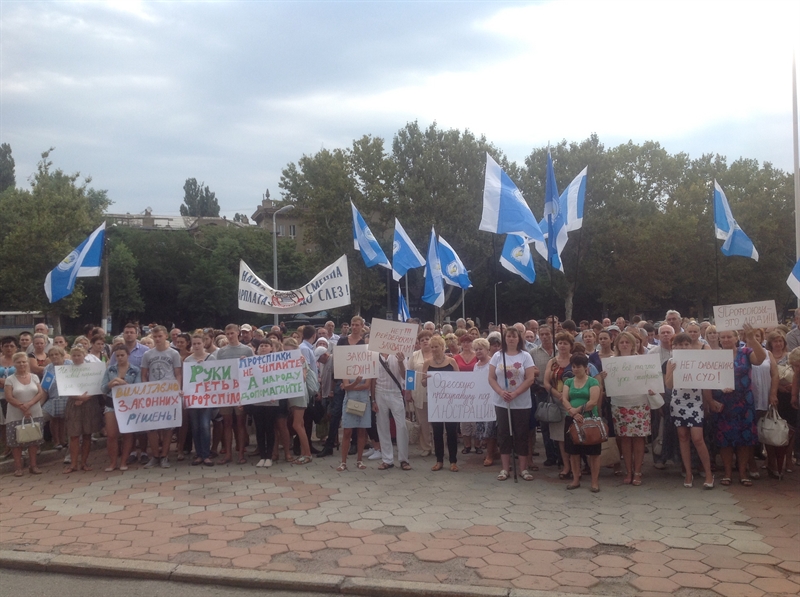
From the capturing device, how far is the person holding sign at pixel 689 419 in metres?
7.88

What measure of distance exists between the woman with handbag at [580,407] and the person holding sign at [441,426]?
1.62 m

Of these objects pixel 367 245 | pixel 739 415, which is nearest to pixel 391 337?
pixel 739 415

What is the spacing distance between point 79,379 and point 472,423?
537 cm

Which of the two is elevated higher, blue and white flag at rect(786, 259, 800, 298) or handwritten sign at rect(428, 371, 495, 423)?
blue and white flag at rect(786, 259, 800, 298)

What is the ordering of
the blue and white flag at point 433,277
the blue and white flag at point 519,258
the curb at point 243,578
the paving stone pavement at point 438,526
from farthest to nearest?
the blue and white flag at point 433,277 < the blue and white flag at point 519,258 < the paving stone pavement at point 438,526 < the curb at point 243,578

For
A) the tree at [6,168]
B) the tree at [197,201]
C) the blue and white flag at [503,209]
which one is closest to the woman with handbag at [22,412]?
the blue and white flag at [503,209]

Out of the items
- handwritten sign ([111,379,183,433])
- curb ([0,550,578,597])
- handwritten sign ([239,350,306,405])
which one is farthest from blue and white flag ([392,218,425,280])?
curb ([0,550,578,597])

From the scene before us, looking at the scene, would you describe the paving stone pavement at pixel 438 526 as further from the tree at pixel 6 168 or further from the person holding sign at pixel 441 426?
the tree at pixel 6 168

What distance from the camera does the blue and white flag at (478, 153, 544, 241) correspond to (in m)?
9.31

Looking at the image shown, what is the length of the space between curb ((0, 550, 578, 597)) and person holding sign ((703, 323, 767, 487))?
386cm

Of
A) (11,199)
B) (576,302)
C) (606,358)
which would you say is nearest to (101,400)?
(606,358)

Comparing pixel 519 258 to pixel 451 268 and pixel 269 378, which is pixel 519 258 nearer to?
pixel 451 268

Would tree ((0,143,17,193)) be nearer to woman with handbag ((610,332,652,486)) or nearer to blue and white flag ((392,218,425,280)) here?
blue and white flag ((392,218,425,280))

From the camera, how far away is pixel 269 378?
9500mm
